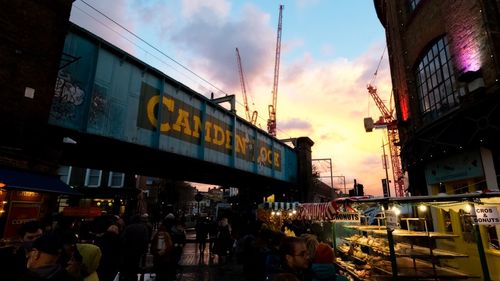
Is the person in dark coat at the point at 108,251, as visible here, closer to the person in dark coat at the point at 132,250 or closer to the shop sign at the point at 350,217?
the person in dark coat at the point at 132,250

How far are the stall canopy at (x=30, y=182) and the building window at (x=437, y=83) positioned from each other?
13.9 meters

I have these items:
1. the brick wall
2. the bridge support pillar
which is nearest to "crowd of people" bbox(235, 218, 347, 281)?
the brick wall

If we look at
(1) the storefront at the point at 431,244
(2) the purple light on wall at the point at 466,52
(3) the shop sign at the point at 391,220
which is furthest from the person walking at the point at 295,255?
(2) the purple light on wall at the point at 466,52

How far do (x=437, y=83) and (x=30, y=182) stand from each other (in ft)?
52.1

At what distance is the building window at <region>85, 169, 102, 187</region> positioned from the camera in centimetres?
3216

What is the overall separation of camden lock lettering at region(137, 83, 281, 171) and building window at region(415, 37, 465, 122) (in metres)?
10.7

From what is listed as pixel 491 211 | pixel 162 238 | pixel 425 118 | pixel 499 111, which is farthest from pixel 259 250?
pixel 425 118

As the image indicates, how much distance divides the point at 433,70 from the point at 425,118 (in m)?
2.36

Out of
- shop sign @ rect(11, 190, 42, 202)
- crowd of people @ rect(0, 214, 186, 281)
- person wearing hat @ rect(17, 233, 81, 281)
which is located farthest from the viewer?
shop sign @ rect(11, 190, 42, 202)

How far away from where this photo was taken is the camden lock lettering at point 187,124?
12.6m

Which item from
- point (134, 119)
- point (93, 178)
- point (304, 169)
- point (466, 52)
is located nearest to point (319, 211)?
point (466, 52)

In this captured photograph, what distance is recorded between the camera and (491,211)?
19.1 ft

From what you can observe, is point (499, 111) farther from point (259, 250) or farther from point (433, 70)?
point (259, 250)

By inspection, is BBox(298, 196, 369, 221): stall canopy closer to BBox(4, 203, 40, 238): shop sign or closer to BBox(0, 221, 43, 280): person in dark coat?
BBox(0, 221, 43, 280): person in dark coat
